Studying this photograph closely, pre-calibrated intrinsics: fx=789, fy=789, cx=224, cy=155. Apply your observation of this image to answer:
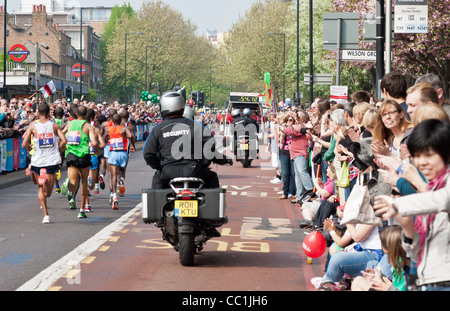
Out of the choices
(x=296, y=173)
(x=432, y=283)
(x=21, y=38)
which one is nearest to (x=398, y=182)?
(x=432, y=283)

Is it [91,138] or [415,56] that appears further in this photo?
[415,56]

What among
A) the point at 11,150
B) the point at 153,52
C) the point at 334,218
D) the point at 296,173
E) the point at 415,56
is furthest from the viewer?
the point at 153,52

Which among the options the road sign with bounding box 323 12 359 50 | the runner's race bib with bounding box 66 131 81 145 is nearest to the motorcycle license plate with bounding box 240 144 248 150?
the road sign with bounding box 323 12 359 50

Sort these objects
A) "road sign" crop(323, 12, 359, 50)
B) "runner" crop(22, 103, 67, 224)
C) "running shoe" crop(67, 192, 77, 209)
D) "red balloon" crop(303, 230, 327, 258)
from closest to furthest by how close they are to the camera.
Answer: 1. "red balloon" crop(303, 230, 327, 258)
2. "runner" crop(22, 103, 67, 224)
3. "running shoe" crop(67, 192, 77, 209)
4. "road sign" crop(323, 12, 359, 50)

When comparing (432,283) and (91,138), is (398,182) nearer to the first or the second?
(432,283)

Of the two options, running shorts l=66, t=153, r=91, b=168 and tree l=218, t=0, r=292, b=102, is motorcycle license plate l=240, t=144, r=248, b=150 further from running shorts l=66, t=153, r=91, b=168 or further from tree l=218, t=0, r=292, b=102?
tree l=218, t=0, r=292, b=102

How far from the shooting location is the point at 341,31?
18688 mm

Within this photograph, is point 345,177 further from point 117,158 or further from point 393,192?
point 117,158

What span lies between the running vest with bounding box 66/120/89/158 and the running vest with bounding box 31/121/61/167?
0.40m

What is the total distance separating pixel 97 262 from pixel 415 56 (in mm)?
29075

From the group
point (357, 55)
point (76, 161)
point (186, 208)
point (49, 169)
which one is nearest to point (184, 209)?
point (186, 208)

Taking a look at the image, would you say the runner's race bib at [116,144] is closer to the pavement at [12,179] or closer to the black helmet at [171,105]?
the pavement at [12,179]

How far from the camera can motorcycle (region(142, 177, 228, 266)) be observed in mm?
8562

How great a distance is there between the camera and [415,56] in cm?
3559
